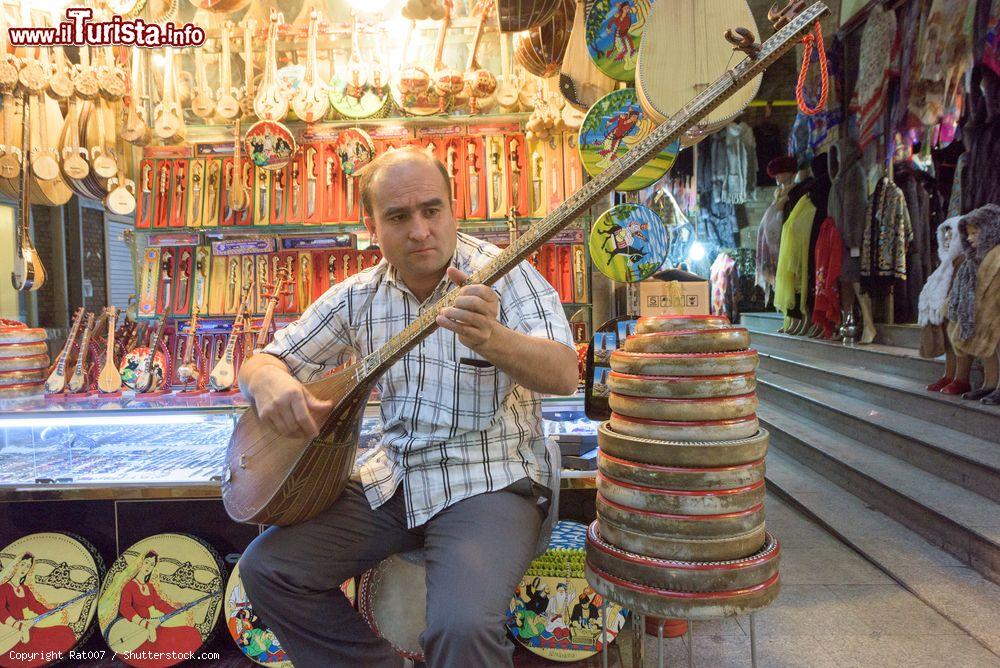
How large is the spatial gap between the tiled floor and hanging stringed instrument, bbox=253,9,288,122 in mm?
3018

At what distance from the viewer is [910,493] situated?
3.62 metres

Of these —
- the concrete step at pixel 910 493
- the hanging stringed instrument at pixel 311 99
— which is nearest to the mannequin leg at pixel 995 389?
the concrete step at pixel 910 493

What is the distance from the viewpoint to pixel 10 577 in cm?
232

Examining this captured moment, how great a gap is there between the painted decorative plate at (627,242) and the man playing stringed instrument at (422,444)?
3.25 feet

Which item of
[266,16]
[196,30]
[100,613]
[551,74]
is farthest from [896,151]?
[100,613]

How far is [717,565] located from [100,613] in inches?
88.5

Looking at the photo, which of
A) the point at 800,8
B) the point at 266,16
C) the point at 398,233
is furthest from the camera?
the point at 266,16

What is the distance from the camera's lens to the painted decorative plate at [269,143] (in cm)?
340

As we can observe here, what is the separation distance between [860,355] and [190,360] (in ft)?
19.8

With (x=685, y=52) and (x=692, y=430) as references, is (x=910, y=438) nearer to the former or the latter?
(x=685, y=52)

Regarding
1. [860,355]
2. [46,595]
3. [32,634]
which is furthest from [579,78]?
A: [860,355]

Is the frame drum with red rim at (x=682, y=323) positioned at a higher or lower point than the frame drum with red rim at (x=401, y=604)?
higher

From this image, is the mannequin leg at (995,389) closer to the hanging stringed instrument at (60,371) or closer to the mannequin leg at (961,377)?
the mannequin leg at (961,377)

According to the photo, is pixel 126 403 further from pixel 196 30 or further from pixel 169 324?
pixel 196 30
